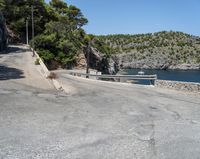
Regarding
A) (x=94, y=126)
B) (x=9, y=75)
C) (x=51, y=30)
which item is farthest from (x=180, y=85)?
(x=51, y=30)

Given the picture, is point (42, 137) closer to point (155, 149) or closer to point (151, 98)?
point (155, 149)

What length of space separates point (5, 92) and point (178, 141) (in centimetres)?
1003

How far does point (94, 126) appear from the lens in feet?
34.1

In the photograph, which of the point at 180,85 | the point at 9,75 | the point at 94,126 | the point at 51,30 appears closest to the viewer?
the point at 94,126

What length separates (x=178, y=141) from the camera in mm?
9281

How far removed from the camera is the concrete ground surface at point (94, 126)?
7.93 metres

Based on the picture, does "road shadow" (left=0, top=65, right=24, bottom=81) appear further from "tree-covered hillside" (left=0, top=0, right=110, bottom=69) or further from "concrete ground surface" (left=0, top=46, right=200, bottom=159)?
"tree-covered hillside" (left=0, top=0, right=110, bottom=69)

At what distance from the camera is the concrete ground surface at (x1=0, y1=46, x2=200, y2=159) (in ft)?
26.0

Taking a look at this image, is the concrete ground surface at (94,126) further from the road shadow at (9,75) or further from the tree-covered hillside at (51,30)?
the tree-covered hillside at (51,30)

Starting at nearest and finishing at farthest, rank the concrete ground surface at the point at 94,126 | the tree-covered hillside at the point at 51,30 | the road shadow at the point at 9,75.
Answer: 1. the concrete ground surface at the point at 94,126
2. the road shadow at the point at 9,75
3. the tree-covered hillside at the point at 51,30

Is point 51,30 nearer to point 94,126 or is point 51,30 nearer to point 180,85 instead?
point 180,85

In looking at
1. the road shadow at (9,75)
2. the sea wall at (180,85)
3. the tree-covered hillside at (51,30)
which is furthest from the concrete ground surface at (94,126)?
the tree-covered hillside at (51,30)

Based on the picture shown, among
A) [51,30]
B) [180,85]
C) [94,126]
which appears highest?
[51,30]

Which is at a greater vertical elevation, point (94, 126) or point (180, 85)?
point (180, 85)
